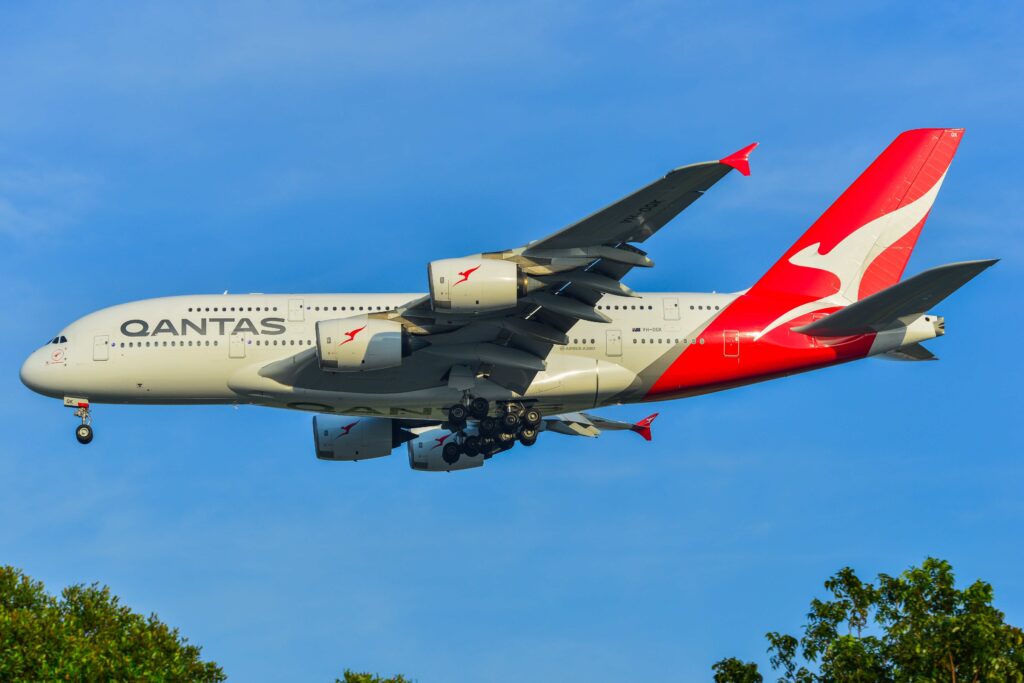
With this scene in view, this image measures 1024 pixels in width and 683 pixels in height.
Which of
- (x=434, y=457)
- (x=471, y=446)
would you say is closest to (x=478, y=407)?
(x=471, y=446)

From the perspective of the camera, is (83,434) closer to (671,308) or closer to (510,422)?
(510,422)

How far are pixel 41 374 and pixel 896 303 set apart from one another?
78.4 ft

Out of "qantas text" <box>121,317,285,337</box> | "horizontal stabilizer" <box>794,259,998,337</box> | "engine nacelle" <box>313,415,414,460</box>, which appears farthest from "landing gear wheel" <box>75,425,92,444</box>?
"horizontal stabilizer" <box>794,259,998,337</box>

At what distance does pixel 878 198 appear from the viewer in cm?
4572

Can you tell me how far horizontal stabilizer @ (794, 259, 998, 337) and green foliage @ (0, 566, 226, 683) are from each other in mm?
19931

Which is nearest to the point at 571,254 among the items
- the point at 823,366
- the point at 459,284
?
the point at 459,284

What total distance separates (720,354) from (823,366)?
308 cm

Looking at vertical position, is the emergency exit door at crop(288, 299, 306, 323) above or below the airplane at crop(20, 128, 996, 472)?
above

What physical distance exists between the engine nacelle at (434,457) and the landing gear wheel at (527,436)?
22.2ft

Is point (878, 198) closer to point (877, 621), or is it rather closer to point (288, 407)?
point (877, 621)

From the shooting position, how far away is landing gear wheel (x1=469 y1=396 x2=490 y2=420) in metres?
41.7

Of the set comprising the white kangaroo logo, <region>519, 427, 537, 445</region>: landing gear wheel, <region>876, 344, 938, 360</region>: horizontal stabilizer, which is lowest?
<region>519, 427, 537, 445</region>: landing gear wheel

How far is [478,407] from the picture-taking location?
137 feet

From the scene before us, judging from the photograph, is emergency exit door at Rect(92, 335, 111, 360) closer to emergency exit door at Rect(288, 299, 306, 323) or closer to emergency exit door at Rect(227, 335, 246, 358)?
emergency exit door at Rect(227, 335, 246, 358)
